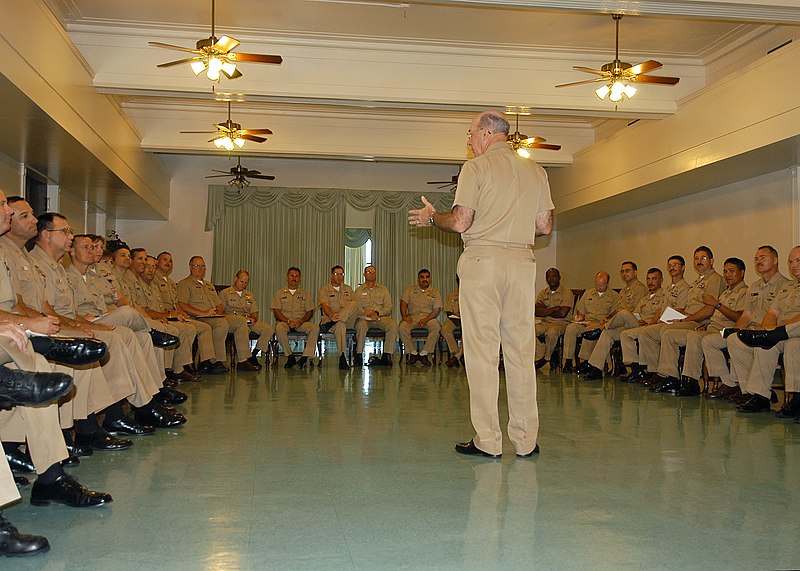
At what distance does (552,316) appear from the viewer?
393 inches

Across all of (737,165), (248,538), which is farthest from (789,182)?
(248,538)

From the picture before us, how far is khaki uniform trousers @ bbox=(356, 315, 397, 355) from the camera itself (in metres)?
9.89

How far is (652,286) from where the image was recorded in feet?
27.9

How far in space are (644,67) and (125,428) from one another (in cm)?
498

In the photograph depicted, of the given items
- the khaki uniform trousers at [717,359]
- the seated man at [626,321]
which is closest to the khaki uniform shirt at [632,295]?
the seated man at [626,321]

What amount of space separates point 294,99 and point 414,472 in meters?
5.33

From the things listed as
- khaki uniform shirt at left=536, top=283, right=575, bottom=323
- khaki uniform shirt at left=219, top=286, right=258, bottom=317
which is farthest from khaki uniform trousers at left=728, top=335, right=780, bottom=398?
khaki uniform shirt at left=219, top=286, right=258, bottom=317

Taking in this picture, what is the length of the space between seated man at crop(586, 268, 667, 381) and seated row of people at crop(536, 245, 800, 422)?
0.01 m

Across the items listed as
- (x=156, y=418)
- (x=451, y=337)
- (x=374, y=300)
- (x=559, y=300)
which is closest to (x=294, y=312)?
(x=374, y=300)

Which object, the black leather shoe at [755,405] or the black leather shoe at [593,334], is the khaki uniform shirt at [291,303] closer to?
the black leather shoe at [593,334]

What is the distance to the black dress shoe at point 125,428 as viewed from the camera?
4270mm

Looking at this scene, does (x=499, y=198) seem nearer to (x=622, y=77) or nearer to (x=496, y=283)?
(x=496, y=283)

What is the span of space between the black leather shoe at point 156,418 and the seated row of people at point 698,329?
13.2ft

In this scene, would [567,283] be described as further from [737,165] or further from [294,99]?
[294,99]
